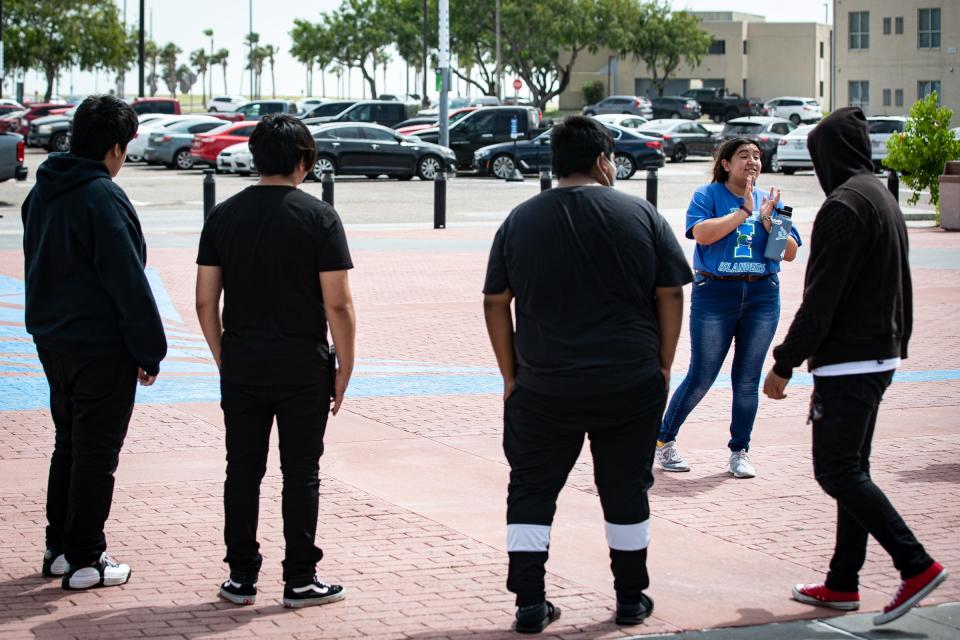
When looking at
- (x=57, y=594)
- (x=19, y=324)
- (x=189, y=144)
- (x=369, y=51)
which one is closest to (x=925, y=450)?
(x=57, y=594)

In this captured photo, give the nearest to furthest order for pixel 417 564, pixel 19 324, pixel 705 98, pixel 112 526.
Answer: pixel 417 564, pixel 112 526, pixel 19 324, pixel 705 98

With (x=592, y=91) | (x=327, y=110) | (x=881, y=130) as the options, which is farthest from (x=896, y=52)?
(x=592, y=91)

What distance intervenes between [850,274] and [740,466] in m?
2.52

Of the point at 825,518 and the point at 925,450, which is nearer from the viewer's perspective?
the point at 825,518

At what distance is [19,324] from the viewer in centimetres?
1243

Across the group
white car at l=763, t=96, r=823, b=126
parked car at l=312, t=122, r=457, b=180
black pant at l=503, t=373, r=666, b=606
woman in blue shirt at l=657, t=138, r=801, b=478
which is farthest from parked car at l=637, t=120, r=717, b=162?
black pant at l=503, t=373, r=666, b=606

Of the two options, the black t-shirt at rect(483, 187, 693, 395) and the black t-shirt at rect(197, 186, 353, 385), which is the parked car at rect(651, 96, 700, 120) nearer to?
the black t-shirt at rect(197, 186, 353, 385)

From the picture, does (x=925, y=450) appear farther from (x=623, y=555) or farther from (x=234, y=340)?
(x=234, y=340)

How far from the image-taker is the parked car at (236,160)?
3509cm

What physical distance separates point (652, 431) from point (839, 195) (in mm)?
1057

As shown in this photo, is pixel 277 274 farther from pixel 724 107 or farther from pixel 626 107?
pixel 724 107

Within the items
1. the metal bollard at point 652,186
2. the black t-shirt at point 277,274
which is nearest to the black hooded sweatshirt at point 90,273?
the black t-shirt at point 277,274

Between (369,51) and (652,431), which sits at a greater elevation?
(369,51)

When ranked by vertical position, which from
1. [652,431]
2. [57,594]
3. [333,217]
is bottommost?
[57,594]
